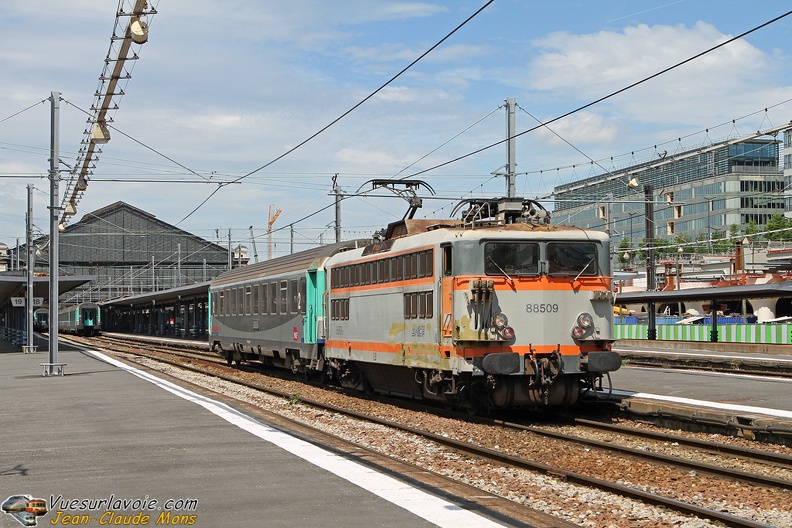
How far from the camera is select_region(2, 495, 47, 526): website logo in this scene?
820 cm

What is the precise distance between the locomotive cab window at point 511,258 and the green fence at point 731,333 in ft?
67.4

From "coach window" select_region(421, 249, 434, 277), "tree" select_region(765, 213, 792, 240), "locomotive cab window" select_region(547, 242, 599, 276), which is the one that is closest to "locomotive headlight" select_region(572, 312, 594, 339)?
"locomotive cab window" select_region(547, 242, 599, 276)

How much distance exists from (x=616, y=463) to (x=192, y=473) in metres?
5.36

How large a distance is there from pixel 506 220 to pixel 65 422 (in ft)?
28.2

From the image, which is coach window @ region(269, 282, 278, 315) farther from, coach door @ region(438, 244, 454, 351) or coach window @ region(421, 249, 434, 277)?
coach door @ region(438, 244, 454, 351)

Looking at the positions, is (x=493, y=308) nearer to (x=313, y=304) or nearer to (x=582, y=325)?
(x=582, y=325)

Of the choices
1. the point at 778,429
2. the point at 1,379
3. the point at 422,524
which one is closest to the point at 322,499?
the point at 422,524

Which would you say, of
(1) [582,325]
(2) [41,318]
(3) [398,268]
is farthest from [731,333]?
(2) [41,318]

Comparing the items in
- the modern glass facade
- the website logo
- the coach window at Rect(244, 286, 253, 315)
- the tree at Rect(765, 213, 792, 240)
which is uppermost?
the modern glass facade

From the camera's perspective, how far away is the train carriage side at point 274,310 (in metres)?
24.5

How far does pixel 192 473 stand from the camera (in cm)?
1063

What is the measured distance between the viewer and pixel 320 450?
41.0ft

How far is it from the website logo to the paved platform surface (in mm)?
95

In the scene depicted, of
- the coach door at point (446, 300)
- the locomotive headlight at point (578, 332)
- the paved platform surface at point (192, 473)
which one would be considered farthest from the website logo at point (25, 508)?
the locomotive headlight at point (578, 332)
